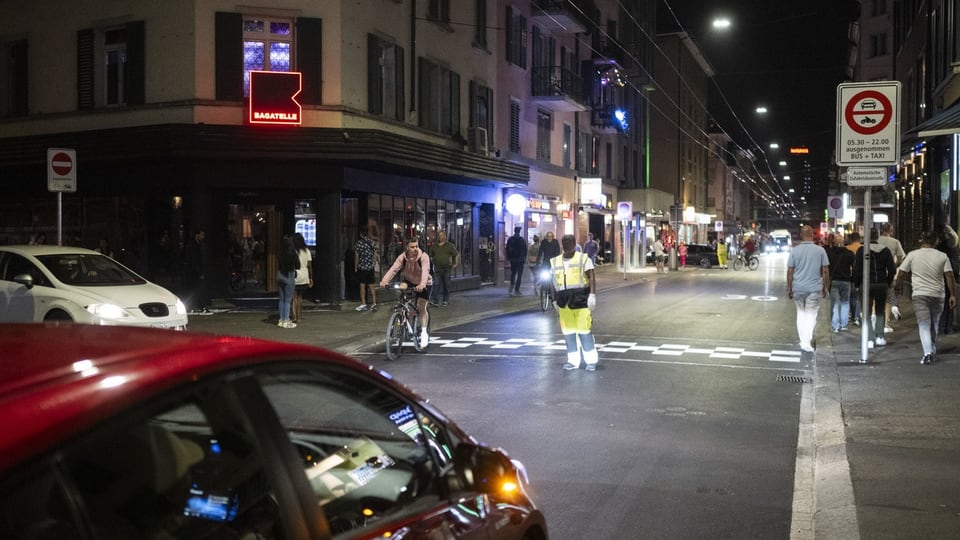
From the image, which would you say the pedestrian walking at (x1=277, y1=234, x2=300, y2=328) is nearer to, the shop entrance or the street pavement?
the street pavement

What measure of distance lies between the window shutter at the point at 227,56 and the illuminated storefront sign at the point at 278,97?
64cm

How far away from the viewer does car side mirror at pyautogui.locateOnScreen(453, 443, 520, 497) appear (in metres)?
3.36

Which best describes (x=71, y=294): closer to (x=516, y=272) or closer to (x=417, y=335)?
(x=417, y=335)

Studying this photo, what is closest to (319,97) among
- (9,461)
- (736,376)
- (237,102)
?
(237,102)

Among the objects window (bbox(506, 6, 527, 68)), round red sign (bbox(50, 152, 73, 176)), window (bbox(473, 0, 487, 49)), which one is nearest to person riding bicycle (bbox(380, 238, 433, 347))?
round red sign (bbox(50, 152, 73, 176))

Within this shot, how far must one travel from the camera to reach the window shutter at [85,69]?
2184cm

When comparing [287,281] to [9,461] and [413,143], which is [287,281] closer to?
[413,143]

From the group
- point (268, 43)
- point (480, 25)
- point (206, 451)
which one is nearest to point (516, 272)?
point (480, 25)

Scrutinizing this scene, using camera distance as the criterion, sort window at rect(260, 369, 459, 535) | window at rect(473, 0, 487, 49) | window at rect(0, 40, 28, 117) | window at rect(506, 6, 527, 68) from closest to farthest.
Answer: window at rect(260, 369, 459, 535), window at rect(0, 40, 28, 117), window at rect(473, 0, 487, 49), window at rect(506, 6, 527, 68)

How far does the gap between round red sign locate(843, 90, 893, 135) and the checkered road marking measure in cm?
349

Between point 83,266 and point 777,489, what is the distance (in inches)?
453

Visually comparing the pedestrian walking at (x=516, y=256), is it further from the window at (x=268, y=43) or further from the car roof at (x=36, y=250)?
the car roof at (x=36, y=250)

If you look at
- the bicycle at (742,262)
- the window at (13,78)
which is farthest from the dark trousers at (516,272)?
the bicycle at (742,262)

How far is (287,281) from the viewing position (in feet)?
57.5
